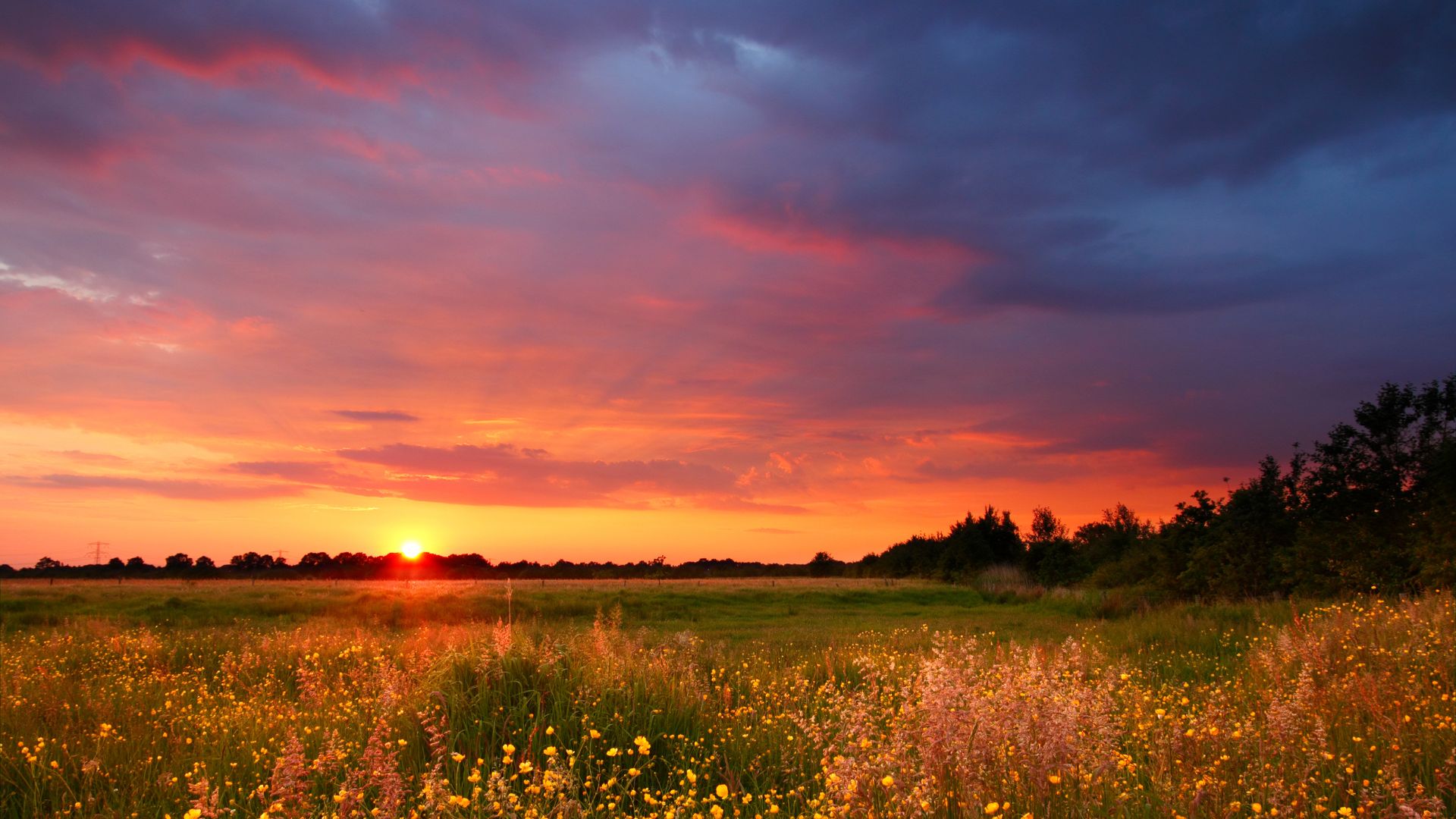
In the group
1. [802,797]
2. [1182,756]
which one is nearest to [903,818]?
[802,797]

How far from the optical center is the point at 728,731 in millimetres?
8023

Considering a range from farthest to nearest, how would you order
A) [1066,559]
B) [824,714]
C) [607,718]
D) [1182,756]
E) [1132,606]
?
[1066,559]
[1132,606]
[824,714]
[607,718]
[1182,756]

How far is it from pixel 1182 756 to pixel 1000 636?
23214 mm

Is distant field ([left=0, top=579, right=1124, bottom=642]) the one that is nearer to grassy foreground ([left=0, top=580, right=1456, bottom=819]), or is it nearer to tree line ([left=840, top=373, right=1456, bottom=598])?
tree line ([left=840, top=373, right=1456, bottom=598])

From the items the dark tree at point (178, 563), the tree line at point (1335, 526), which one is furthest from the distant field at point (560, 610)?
the dark tree at point (178, 563)

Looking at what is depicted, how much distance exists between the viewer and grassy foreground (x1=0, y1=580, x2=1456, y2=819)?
16.2 feet

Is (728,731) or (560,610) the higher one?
(728,731)

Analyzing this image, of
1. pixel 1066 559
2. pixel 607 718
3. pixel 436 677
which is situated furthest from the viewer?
pixel 1066 559

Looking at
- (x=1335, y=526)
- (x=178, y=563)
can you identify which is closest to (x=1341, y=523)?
(x=1335, y=526)

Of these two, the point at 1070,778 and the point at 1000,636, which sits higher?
the point at 1070,778

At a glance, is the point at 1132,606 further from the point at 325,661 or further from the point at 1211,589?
the point at 325,661

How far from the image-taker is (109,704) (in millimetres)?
10078

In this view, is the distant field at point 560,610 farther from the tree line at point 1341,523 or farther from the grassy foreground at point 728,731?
the grassy foreground at point 728,731

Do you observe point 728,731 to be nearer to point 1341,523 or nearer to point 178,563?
point 1341,523
